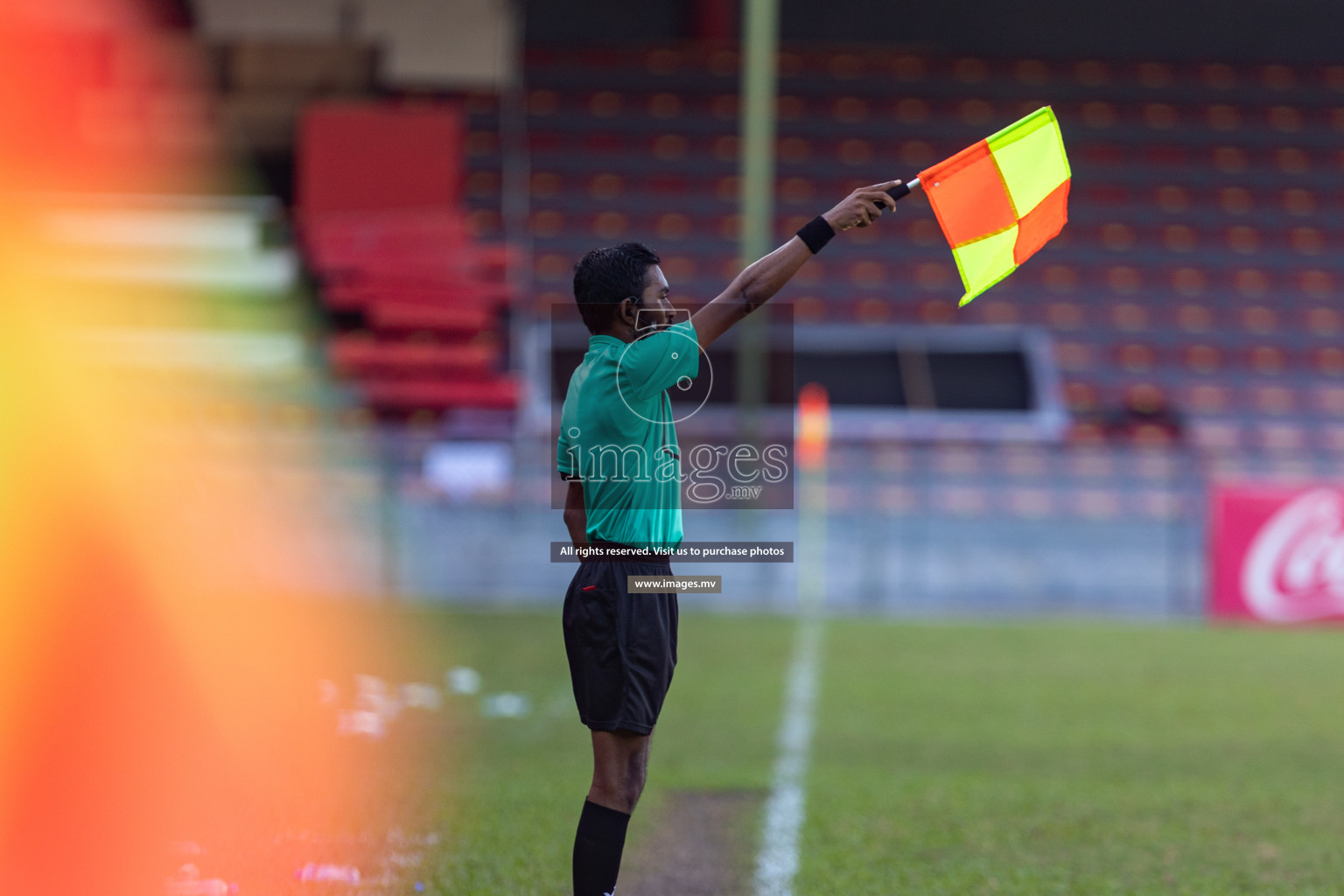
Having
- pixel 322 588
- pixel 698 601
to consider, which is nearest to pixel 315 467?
pixel 322 588

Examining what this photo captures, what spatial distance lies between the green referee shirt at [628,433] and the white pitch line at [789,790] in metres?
1.62

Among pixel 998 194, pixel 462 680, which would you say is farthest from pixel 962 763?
pixel 998 194

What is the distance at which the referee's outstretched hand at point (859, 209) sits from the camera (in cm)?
330

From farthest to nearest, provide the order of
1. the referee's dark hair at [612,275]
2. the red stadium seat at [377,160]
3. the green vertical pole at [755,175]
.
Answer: the red stadium seat at [377,160] → the green vertical pole at [755,175] → the referee's dark hair at [612,275]

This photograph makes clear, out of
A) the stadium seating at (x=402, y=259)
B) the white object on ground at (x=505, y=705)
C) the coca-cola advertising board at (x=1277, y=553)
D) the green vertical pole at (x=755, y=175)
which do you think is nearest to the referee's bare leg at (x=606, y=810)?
the white object on ground at (x=505, y=705)

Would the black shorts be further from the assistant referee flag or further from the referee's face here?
the assistant referee flag

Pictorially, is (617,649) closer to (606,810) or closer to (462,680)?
(606,810)

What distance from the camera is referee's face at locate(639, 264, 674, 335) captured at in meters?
3.28

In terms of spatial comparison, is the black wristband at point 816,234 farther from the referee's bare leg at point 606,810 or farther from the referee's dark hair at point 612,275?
the referee's bare leg at point 606,810

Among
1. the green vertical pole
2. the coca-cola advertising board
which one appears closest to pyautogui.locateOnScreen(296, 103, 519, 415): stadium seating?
the green vertical pole

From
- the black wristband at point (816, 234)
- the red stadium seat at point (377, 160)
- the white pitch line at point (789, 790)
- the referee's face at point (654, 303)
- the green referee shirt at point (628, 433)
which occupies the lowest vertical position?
the white pitch line at point (789, 790)

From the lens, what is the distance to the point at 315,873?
14.5 ft

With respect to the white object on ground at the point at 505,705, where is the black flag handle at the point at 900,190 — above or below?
above

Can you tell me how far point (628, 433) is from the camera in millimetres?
3305
